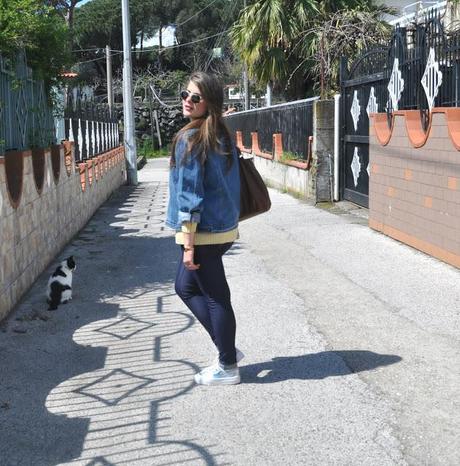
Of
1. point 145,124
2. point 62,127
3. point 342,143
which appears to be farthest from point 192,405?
point 145,124

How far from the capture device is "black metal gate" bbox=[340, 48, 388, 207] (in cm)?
1185

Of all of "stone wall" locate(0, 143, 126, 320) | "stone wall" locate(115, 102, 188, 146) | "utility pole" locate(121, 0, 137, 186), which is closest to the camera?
"stone wall" locate(0, 143, 126, 320)

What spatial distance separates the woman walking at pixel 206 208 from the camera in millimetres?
4277

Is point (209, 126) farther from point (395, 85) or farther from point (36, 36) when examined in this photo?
point (395, 85)

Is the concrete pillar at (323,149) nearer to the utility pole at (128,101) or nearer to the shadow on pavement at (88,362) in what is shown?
the shadow on pavement at (88,362)

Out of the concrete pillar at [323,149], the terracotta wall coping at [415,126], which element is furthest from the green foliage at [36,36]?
the concrete pillar at [323,149]

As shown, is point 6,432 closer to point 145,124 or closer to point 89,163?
point 89,163

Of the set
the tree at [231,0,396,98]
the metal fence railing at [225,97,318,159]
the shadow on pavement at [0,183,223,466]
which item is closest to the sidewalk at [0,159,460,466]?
the shadow on pavement at [0,183,223,466]

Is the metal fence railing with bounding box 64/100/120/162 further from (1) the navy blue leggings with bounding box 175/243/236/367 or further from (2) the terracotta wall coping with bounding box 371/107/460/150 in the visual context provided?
(1) the navy blue leggings with bounding box 175/243/236/367

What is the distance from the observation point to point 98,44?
174 feet

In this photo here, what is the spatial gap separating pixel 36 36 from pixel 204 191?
4.88m

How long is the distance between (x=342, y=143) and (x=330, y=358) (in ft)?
31.1

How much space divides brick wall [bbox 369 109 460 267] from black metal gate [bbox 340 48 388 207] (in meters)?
1.31

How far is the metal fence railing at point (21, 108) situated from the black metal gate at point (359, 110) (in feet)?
16.8
